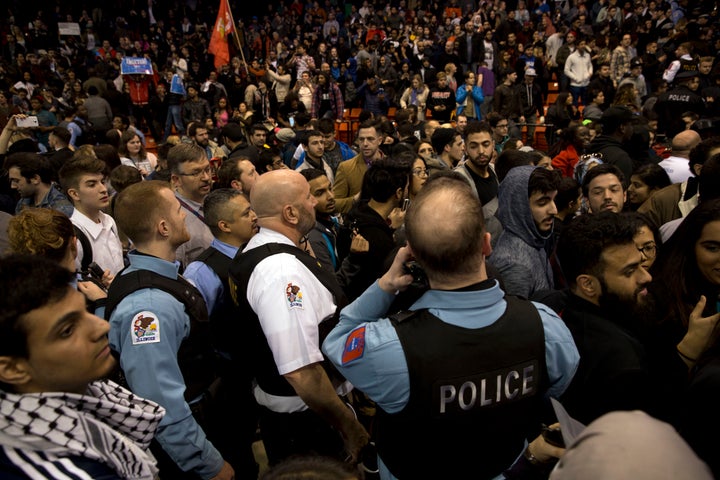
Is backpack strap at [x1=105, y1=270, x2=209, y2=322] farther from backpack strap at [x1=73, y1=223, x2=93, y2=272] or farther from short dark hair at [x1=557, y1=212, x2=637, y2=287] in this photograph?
short dark hair at [x1=557, y1=212, x2=637, y2=287]

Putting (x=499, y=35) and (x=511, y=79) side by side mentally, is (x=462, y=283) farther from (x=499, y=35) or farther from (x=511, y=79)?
(x=499, y=35)

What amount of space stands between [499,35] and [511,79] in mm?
5300

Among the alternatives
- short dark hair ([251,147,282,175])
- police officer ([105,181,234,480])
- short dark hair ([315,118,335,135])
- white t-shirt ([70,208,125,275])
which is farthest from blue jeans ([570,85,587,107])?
police officer ([105,181,234,480])

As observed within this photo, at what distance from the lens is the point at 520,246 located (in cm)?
311

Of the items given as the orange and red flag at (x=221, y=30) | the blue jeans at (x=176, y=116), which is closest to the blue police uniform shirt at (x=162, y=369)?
the blue jeans at (x=176, y=116)

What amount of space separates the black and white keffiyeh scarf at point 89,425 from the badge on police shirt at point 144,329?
0.42 metres

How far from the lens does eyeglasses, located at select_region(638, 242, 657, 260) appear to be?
9.15ft

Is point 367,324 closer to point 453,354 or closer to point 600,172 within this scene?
point 453,354

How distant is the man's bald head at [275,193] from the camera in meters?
2.55

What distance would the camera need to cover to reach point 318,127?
23.4 feet

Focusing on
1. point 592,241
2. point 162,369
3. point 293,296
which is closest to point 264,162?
point 293,296

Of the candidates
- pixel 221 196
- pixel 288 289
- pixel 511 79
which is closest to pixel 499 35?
pixel 511 79

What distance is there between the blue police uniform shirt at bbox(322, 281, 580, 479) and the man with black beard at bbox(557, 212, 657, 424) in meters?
0.15

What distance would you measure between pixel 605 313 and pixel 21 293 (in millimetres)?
1967
